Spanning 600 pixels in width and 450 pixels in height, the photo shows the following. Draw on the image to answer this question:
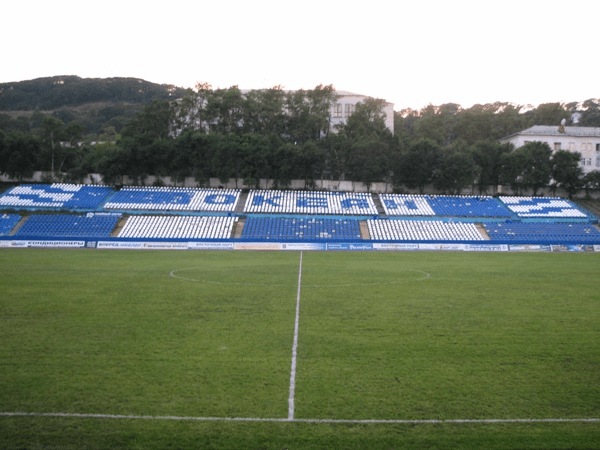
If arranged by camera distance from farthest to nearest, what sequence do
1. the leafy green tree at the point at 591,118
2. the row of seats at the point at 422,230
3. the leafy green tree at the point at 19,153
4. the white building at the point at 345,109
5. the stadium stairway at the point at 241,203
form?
the leafy green tree at the point at 591,118 → the white building at the point at 345,109 → the leafy green tree at the point at 19,153 → the stadium stairway at the point at 241,203 → the row of seats at the point at 422,230

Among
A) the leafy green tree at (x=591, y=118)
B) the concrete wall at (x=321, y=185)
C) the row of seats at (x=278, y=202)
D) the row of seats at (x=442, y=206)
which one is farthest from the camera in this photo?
the leafy green tree at (x=591, y=118)

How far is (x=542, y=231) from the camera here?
161 feet

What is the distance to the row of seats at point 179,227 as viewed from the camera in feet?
152

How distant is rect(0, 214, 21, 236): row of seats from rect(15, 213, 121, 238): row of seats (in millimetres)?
870

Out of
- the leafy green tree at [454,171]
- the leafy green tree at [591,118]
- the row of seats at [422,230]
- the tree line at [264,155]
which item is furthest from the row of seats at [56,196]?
the leafy green tree at [591,118]

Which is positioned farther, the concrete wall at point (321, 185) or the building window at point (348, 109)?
the building window at point (348, 109)

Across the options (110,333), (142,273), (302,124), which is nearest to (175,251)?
(142,273)

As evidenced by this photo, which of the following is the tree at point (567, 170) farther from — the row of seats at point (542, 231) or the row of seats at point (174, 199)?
the row of seats at point (174, 199)

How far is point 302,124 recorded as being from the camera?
236 ft

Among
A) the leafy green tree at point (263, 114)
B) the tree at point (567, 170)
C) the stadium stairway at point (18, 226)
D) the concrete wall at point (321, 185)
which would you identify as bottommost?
the stadium stairway at point (18, 226)

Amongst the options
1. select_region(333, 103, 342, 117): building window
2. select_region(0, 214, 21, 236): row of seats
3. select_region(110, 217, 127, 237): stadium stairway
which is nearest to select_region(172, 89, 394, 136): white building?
select_region(333, 103, 342, 117): building window

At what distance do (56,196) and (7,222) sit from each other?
796 centimetres

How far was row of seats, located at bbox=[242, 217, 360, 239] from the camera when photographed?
1858 inches

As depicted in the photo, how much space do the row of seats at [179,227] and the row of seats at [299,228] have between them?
6.95 feet
